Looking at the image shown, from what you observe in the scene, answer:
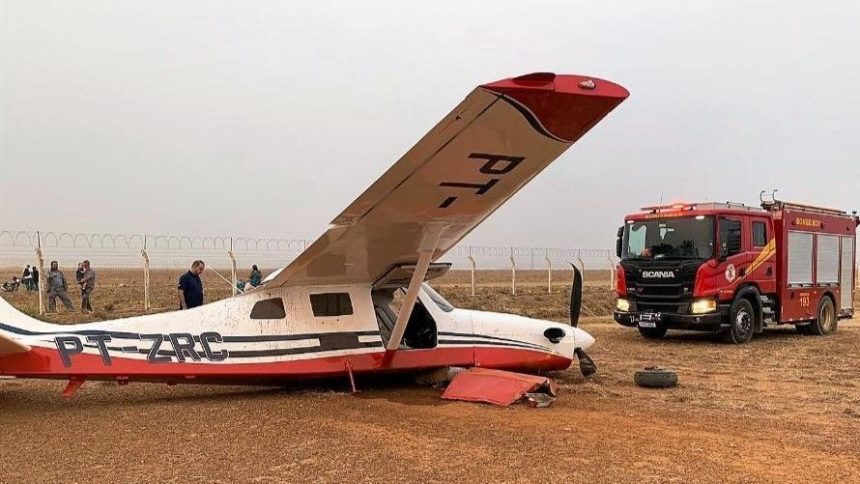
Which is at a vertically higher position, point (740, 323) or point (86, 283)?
point (86, 283)

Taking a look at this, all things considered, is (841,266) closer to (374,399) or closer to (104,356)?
(374,399)

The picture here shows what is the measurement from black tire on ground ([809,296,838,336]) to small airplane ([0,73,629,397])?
1070 centimetres

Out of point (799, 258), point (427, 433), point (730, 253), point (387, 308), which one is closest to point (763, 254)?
point (730, 253)

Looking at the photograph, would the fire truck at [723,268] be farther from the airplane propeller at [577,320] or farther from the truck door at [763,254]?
the airplane propeller at [577,320]

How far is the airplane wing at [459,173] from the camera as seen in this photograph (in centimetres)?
523

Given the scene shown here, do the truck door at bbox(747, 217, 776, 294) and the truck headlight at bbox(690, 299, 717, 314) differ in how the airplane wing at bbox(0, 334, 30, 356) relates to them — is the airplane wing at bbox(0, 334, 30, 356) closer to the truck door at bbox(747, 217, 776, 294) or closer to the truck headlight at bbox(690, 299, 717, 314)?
the truck headlight at bbox(690, 299, 717, 314)

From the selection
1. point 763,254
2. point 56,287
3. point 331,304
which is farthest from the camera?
point 56,287

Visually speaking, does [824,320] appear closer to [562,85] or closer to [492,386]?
[492,386]

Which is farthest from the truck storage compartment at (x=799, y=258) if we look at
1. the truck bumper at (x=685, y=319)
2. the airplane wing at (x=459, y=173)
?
the airplane wing at (x=459, y=173)

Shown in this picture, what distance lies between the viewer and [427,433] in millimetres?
6641

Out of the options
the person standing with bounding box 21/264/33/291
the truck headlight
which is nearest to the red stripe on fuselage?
the truck headlight

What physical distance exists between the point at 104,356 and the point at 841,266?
1851 centimetres

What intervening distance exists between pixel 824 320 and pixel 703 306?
5531 millimetres

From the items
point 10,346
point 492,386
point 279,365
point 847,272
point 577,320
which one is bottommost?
point 492,386
